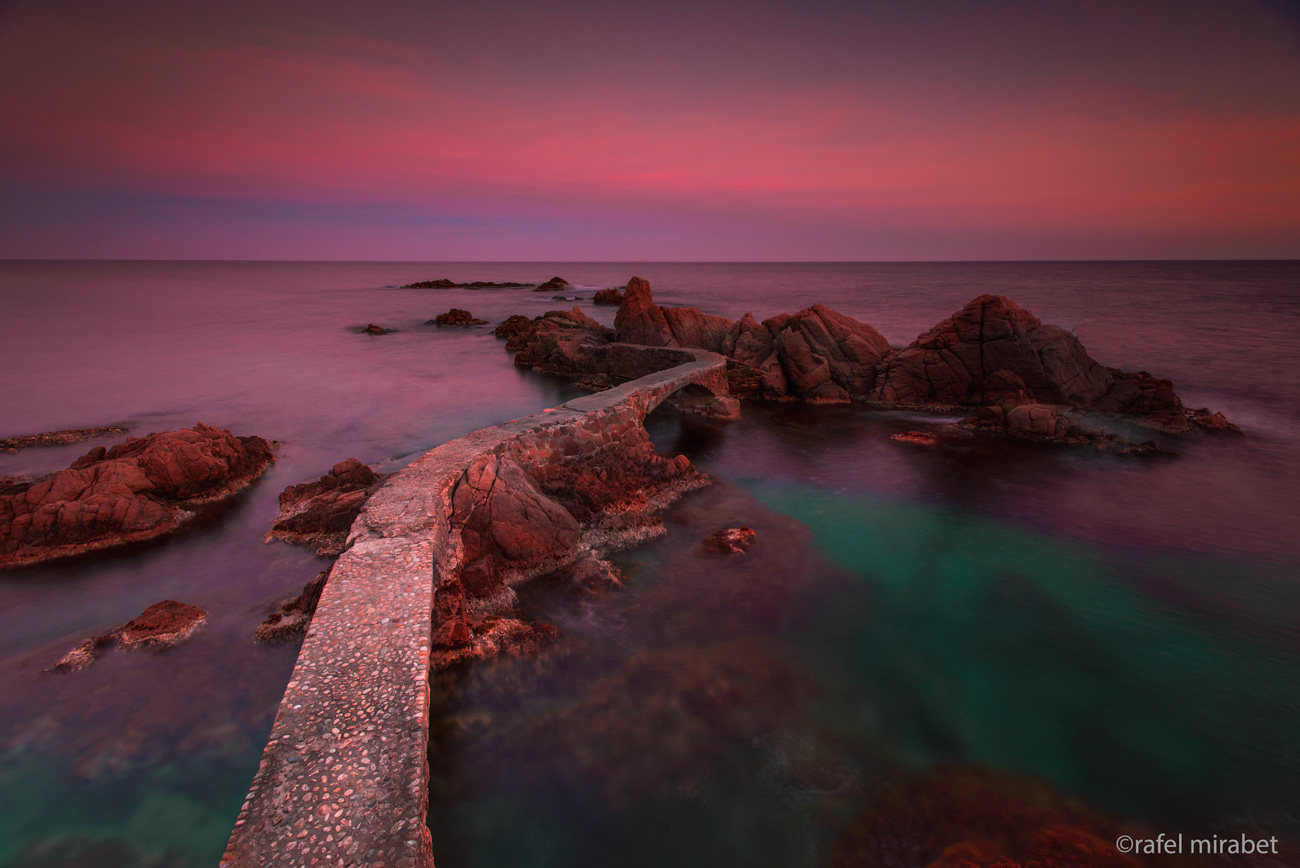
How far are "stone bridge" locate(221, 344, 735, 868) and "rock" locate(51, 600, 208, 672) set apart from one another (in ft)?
9.47

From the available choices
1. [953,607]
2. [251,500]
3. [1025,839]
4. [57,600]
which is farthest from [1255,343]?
[57,600]

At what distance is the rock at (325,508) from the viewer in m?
10.3

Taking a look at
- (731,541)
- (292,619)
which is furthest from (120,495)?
(731,541)

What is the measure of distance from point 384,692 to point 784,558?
7393 millimetres

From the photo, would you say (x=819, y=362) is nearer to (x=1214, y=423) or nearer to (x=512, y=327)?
(x=1214, y=423)

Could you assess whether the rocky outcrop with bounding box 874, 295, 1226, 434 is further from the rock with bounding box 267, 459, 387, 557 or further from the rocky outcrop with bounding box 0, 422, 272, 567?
the rocky outcrop with bounding box 0, 422, 272, 567

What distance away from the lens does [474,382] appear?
25750 millimetres

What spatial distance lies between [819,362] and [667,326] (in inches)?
314

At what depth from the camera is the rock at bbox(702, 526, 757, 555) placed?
10562 millimetres

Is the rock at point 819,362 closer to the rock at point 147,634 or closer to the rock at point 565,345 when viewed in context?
the rock at point 565,345

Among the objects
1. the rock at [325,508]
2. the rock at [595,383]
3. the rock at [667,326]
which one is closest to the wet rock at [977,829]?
the rock at [325,508]

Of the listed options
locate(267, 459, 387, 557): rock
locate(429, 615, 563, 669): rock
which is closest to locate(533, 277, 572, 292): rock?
locate(267, 459, 387, 557): rock

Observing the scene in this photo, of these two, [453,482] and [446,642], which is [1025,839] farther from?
[453,482]

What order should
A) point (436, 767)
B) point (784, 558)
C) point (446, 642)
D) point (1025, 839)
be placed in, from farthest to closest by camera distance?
point (784, 558)
point (446, 642)
point (436, 767)
point (1025, 839)
